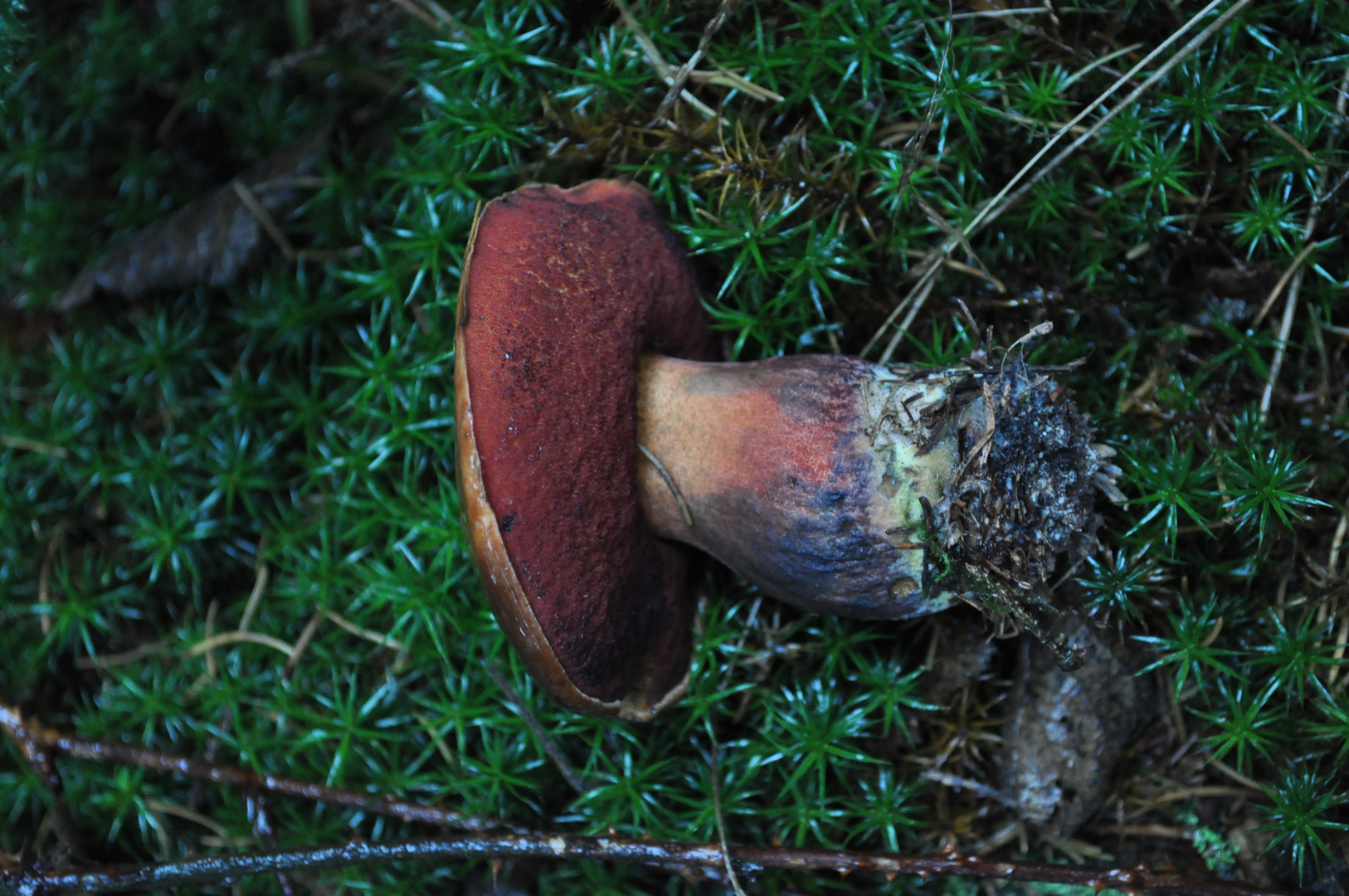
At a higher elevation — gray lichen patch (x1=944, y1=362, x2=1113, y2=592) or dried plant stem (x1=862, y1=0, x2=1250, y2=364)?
dried plant stem (x1=862, y1=0, x2=1250, y2=364)

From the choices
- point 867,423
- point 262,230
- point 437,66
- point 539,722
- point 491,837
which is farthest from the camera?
point 262,230

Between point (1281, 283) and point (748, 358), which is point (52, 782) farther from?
point (1281, 283)

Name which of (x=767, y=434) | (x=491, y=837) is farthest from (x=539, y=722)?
(x=767, y=434)

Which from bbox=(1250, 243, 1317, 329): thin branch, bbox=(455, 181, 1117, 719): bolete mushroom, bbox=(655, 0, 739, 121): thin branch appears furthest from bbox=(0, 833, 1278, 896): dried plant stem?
bbox=(655, 0, 739, 121): thin branch

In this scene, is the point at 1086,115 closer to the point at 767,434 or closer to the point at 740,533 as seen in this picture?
the point at 767,434

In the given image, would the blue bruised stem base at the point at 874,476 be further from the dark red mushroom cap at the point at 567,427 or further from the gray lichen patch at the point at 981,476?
the dark red mushroom cap at the point at 567,427

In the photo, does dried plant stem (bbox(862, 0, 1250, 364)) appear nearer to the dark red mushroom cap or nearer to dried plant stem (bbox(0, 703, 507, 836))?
the dark red mushroom cap

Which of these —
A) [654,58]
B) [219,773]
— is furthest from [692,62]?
[219,773]
